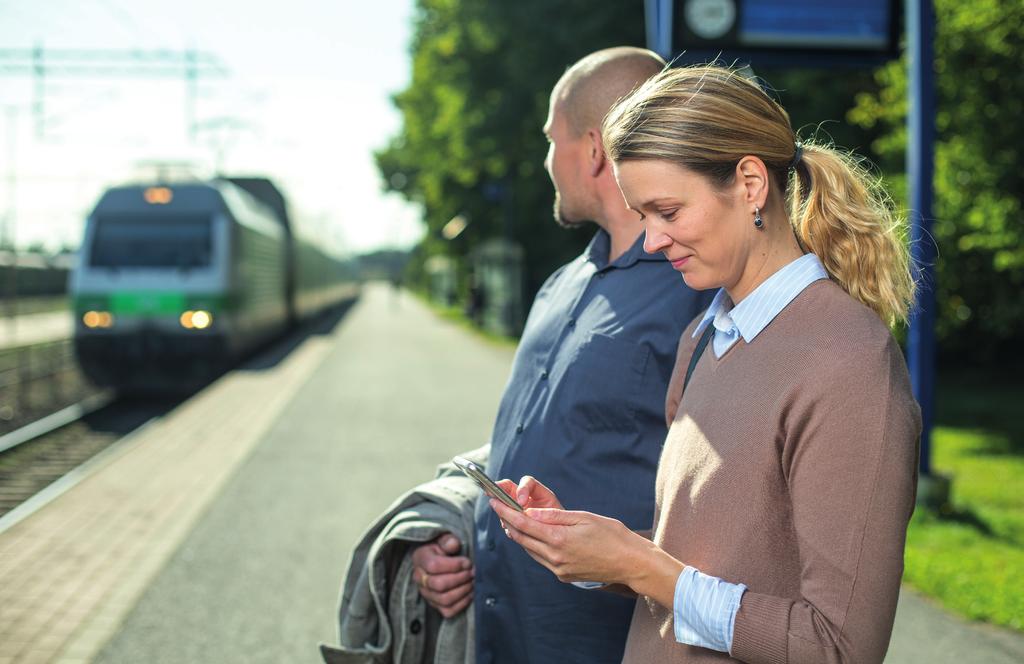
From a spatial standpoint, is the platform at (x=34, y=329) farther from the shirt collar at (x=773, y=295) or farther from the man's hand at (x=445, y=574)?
the shirt collar at (x=773, y=295)

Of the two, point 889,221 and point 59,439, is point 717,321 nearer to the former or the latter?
point 889,221

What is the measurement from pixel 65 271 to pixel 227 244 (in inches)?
1611

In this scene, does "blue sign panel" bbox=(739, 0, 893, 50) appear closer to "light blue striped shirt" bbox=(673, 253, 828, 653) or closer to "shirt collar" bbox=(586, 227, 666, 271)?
"shirt collar" bbox=(586, 227, 666, 271)

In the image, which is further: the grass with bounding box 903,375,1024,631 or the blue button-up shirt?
the grass with bounding box 903,375,1024,631

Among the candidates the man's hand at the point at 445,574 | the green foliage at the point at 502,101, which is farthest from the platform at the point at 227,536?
the green foliage at the point at 502,101

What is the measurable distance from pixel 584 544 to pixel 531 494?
0.27 metres

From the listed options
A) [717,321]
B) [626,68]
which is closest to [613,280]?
[626,68]

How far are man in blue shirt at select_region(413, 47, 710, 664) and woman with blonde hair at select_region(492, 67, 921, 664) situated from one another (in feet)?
1.52

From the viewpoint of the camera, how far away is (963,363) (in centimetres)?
2180

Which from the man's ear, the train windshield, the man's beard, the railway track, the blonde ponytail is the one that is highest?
the train windshield

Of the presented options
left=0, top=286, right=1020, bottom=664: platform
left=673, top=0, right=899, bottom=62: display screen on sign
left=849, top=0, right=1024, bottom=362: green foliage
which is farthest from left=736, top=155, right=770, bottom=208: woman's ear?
left=849, top=0, right=1024, bottom=362: green foliage

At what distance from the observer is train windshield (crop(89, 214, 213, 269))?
52.7 feet

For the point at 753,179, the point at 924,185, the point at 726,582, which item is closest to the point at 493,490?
the point at 726,582

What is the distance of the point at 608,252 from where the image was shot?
257 cm
